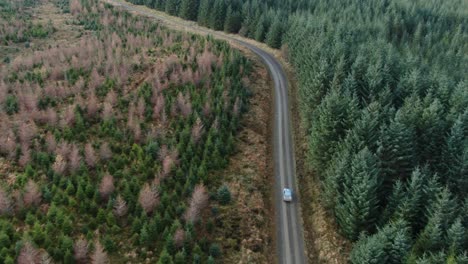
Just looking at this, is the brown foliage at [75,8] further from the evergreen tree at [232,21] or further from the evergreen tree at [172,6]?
the evergreen tree at [232,21]

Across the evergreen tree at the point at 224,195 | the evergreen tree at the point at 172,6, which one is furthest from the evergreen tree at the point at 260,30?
the evergreen tree at the point at 224,195

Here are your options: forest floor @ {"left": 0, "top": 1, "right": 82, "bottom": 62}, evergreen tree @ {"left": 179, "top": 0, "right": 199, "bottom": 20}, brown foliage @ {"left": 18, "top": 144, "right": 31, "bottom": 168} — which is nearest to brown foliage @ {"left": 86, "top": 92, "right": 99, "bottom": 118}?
brown foliage @ {"left": 18, "top": 144, "right": 31, "bottom": 168}

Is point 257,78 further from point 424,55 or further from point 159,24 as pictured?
point 424,55

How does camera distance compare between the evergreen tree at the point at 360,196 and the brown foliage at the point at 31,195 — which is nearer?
the evergreen tree at the point at 360,196

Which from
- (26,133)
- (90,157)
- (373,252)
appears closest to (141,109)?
(90,157)

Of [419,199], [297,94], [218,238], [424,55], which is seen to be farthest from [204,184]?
[424,55]

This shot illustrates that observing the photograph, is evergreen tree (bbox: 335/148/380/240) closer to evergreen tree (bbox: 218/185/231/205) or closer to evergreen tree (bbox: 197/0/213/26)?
evergreen tree (bbox: 218/185/231/205)
